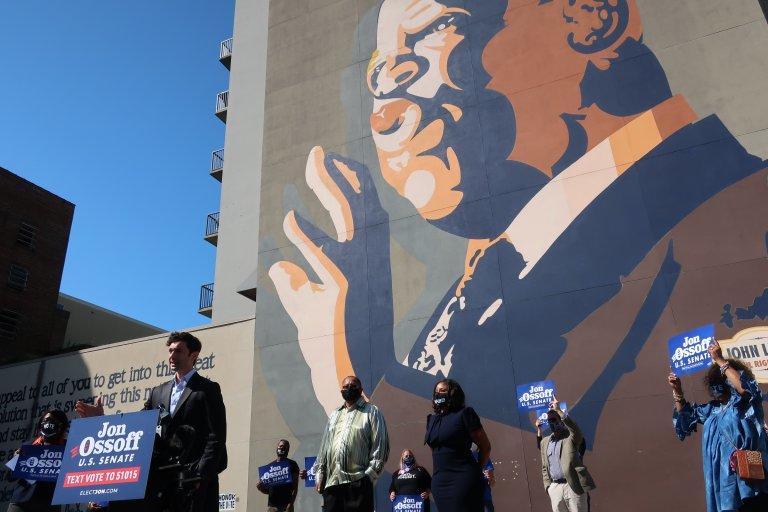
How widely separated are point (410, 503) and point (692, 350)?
431 cm

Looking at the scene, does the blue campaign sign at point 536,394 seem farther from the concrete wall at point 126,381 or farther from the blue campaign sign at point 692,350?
the concrete wall at point 126,381

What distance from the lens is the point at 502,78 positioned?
14.0 meters

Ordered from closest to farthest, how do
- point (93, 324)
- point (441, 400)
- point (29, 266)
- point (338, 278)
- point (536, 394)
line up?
point (441, 400) → point (536, 394) → point (338, 278) → point (29, 266) → point (93, 324)

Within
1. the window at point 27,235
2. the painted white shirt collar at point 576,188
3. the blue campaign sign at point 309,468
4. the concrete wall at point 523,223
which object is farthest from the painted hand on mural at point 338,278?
the window at point 27,235

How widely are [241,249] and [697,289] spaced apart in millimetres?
15878

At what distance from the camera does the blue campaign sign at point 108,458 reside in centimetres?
436

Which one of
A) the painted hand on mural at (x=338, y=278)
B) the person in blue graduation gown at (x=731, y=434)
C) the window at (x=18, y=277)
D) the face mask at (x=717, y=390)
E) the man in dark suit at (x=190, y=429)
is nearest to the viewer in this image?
the man in dark suit at (x=190, y=429)

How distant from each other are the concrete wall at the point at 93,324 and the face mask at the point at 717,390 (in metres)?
35.3

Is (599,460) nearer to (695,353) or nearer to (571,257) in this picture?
(571,257)

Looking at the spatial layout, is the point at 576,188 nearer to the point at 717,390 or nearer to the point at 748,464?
the point at 717,390

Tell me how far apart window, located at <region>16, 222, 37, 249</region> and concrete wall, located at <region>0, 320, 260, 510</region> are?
12.3 m

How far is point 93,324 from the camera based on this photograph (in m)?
37.1

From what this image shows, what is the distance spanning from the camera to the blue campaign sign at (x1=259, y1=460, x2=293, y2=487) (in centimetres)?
974

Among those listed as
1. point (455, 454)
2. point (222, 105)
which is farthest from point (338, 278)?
point (222, 105)
